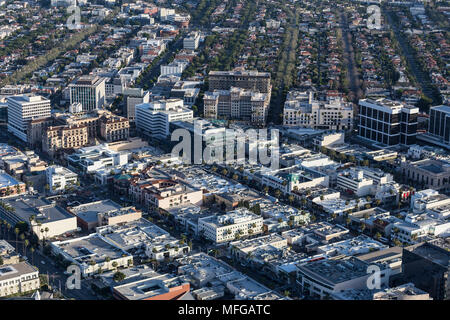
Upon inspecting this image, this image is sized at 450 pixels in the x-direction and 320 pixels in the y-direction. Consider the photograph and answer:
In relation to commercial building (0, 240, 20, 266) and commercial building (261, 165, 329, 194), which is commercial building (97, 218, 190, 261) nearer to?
commercial building (0, 240, 20, 266)

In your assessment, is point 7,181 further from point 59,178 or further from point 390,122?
point 390,122

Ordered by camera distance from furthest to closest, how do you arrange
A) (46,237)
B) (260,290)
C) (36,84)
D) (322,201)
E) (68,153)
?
1. (36,84)
2. (68,153)
3. (322,201)
4. (46,237)
5. (260,290)

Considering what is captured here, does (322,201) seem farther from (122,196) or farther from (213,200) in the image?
(122,196)

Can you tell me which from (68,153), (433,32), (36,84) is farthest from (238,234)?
(433,32)

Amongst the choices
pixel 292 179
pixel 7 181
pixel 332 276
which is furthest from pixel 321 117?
pixel 332 276

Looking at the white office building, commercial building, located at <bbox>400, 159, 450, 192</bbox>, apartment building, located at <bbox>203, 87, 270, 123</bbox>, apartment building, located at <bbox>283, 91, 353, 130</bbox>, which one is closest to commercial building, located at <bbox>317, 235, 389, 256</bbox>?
commercial building, located at <bbox>400, 159, 450, 192</bbox>

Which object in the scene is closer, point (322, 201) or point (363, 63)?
point (322, 201)
